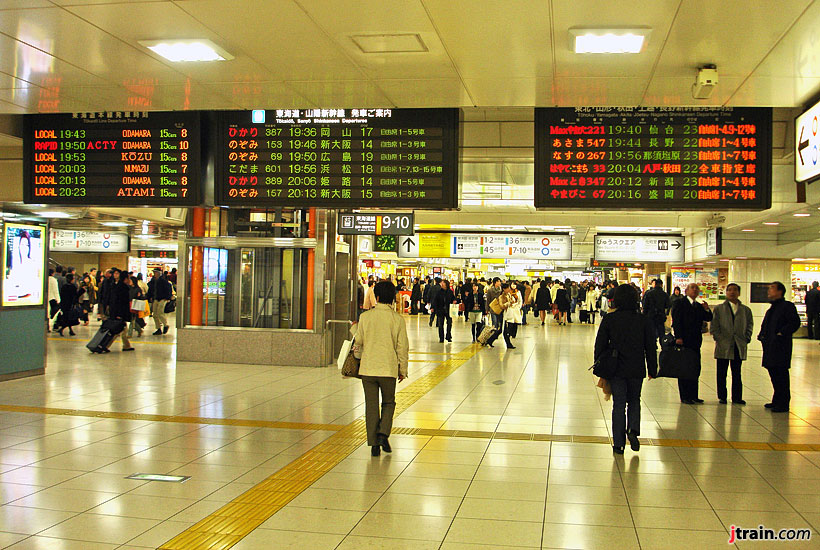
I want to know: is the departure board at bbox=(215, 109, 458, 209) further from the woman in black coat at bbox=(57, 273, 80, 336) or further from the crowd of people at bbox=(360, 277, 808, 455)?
the woman in black coat at bbox=(57, 273, 80, 336)

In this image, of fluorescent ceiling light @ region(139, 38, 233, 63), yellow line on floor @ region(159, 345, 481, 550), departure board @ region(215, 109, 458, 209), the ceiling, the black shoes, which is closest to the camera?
yellow line on floor @ region(159, 345, 481, 550)

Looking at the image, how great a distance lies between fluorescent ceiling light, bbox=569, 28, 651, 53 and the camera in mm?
5234

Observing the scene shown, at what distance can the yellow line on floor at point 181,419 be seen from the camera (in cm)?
758

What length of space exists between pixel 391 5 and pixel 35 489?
4.26m

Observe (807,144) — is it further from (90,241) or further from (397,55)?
(90,241)

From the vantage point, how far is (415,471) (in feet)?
19.3

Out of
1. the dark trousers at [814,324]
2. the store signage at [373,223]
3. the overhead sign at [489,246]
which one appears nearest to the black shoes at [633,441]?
the store signage at [373,223]

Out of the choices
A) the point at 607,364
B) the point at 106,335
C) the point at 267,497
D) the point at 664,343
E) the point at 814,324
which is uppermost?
the point at 607,364

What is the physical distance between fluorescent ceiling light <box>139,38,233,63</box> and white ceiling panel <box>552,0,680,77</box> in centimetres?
272

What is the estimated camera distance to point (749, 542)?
431cm

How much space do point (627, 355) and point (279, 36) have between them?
159 inches

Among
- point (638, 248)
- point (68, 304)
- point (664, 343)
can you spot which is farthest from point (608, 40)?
point (68, 304)

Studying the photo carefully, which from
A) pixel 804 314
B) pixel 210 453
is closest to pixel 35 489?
pixel 210 453

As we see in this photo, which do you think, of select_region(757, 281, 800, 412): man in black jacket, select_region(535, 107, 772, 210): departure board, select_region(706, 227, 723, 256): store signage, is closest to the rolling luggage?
select_region(535, 107, 772, 210): departure board
